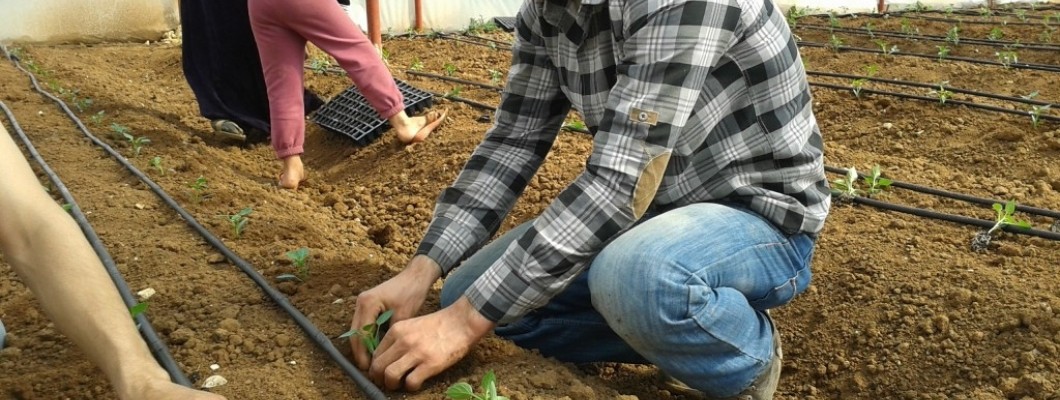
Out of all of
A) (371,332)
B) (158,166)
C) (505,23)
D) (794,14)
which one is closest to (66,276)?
(371,332)

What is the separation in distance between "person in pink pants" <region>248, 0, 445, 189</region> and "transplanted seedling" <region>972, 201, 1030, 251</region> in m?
2.36

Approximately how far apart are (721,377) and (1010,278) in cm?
100

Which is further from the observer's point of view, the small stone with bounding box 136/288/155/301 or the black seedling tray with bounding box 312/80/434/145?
the black seedling tray with bounding box 312/80/434/145

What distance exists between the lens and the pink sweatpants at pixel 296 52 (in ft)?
11.7

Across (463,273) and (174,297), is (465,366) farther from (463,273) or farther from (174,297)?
(174,297)

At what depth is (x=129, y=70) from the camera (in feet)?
20.6

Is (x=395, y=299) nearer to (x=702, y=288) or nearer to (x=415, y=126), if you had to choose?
(x=702, y=288)

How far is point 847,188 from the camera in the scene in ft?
9.87

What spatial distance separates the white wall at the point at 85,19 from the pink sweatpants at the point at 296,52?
4.54 metres

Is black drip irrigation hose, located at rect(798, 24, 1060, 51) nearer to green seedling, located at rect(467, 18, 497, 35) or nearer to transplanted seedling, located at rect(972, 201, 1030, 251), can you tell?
green seedling, located at rect(467, 18, 497, 35)

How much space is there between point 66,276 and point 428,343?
0.64 metres

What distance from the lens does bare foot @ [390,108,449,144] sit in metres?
3.97

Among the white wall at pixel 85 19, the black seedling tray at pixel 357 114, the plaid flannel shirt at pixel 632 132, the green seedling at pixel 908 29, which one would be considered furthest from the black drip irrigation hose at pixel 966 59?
the white wall at pixel 85 19

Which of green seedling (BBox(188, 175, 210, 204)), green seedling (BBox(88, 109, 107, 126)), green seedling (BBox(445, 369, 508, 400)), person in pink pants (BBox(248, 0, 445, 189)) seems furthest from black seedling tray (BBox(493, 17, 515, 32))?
green seedling (BBox(445, 369, 508, 400))
